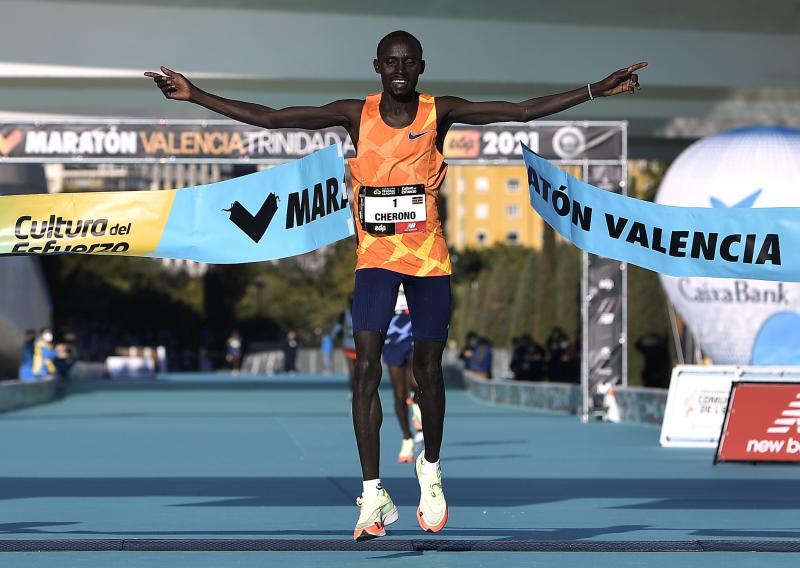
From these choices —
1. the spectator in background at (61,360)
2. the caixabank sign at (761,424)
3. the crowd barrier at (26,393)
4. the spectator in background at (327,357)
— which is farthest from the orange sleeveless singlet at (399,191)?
the spectator in background at (327,357)

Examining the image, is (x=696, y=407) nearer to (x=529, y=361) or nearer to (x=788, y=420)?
(x=788, y=420)

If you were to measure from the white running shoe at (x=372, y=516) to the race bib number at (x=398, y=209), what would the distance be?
1193mm

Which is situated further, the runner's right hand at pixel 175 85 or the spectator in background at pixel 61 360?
the spectator in background at pixel 61 360

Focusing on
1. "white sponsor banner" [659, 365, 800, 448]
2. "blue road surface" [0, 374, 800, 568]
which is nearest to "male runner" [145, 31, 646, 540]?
"blue road surface" [0, 374, 800, 568]

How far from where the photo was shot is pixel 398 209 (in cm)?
772

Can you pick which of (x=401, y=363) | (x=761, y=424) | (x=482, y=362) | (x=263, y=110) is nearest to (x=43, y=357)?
(x=482, y=362)

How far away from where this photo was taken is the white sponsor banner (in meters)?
17.9

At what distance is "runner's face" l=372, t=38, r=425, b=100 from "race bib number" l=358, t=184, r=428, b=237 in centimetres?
44

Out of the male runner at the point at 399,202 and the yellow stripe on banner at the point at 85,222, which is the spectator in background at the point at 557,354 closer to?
the yellow stripe on banner at the point at 85,222

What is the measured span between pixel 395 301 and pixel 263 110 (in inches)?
43.5

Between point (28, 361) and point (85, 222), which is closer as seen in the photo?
point (85, 222)

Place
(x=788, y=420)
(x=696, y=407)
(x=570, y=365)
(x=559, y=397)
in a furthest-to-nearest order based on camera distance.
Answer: (x=570, y=365) < (x=559, y=397) < (x=696, y=407) < (x=788, y=420)

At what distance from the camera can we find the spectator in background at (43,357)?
1417 inches

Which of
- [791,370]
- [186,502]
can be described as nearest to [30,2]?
[791,370]
